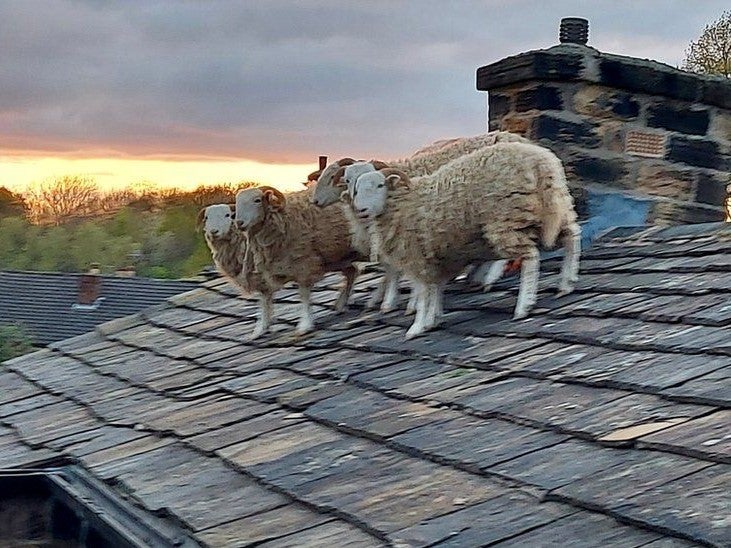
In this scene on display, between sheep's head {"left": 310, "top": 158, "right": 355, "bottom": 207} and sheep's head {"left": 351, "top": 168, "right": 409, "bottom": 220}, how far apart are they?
38 cm

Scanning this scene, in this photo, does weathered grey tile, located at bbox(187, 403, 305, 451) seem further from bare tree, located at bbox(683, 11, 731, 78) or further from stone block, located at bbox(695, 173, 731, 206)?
bare tree, located at bbox(683, 11, 731, 78)

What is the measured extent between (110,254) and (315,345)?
2424 cm

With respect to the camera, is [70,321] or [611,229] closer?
[611,229]

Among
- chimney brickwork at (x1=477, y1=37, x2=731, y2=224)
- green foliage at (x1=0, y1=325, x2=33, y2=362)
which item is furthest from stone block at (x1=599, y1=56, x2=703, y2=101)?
green foliage at (x1=0, y1=325, x2=33, y2=362)

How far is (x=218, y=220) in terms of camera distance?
484 centimetres

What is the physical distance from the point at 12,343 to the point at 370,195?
1418 centimetres

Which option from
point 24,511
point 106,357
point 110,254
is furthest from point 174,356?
point 110,254

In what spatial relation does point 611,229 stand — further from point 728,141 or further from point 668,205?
point 728,141

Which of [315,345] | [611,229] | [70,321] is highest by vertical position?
[611,229]

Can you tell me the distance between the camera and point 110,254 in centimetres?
2778

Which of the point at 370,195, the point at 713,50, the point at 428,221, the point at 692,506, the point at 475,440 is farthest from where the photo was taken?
the point at 713,50

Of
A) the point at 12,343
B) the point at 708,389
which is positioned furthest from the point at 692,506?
the point at 12,343

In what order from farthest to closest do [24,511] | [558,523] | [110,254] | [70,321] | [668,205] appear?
[110,254]
[70,321]
[668,205]
[24,511]
[558,523]

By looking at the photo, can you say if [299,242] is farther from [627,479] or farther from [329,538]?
[627,479]
